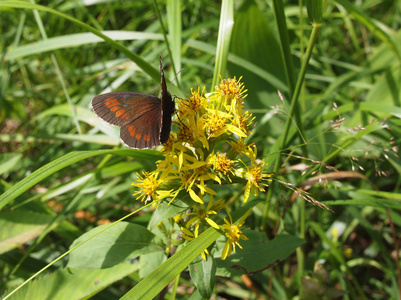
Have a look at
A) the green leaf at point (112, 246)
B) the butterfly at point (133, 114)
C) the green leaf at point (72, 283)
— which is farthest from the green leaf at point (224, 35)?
the green leaf at point (72, 283)

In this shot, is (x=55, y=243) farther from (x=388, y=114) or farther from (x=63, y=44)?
(x=388, y=114)

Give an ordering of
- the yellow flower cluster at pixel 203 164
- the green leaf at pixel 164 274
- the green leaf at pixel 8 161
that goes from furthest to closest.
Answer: the green leaf at pixel 8 161
the yellow flower cluster at pixel 203 164
the green leaf at pixel 164 274

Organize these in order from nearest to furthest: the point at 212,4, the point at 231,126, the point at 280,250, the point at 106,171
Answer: the point at 231,126 < the point at 280,250 < the point at 106,171 < the point at 212,4

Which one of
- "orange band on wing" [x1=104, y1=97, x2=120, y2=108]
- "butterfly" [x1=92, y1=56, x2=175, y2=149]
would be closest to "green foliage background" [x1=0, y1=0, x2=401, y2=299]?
"butterfly" [x1=92, y1=56, x2=175, y2=149]

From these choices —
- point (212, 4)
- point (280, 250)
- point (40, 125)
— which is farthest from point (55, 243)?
point (212, 4)

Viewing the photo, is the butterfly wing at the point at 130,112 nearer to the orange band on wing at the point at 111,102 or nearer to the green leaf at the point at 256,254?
the orange band on wing at the point at 111,102

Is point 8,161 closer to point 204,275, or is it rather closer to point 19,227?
point 19,227

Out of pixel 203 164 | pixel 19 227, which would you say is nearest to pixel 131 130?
pixel 203 164
